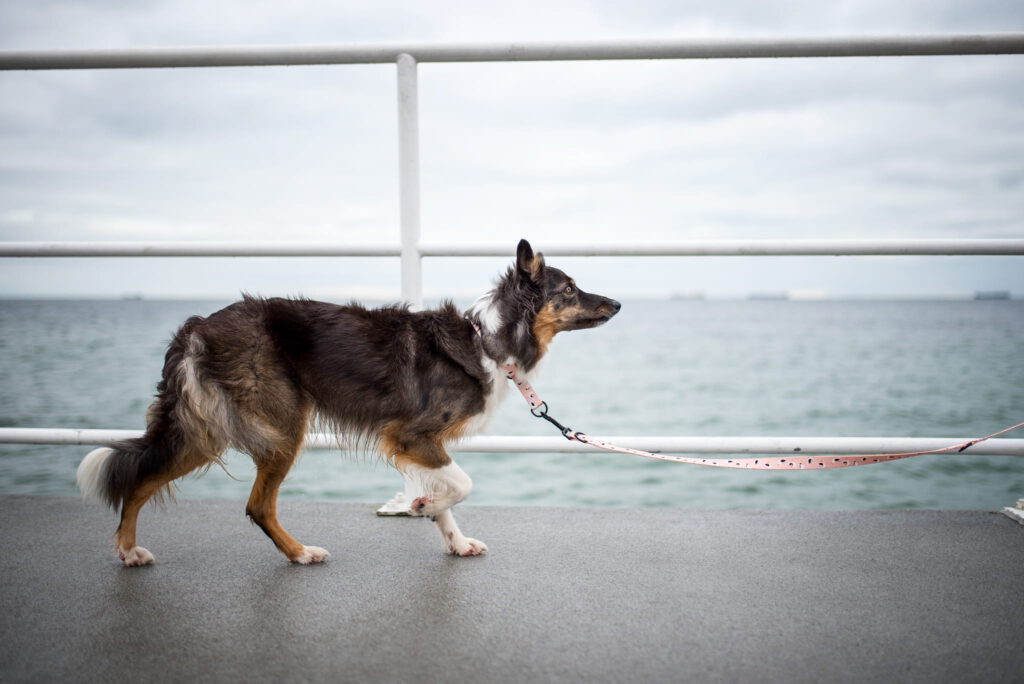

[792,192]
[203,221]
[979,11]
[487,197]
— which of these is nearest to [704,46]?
[979,11]

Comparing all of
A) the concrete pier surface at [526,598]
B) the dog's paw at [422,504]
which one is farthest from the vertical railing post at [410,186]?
the concrete pier surface at [526,598]

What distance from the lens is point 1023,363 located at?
2448 cm

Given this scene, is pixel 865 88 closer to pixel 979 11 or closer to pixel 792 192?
pixel 792 192

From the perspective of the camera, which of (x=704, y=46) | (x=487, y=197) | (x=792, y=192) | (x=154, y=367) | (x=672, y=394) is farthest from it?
(x=792, y=192)

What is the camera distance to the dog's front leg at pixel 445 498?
270 centimetres

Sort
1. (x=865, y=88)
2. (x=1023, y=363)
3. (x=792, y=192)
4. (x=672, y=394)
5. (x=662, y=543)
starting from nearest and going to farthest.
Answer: (x=662, y=543) → (x=672, y=394) → (x=1023, y=363) → (x=865, y=88) → (x=792, y=192)

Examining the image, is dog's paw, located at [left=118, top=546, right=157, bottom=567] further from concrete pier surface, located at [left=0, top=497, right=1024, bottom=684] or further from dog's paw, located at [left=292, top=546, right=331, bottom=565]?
dog's paw, located at [left=292, top=546, right=331, bottom=565]

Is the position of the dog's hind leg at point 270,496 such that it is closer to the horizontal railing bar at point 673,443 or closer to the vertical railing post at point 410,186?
the horizontal railing bar at point 673,443

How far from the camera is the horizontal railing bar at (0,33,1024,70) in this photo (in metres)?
2.96

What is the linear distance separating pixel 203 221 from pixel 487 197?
48.3 ft

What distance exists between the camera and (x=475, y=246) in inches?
125

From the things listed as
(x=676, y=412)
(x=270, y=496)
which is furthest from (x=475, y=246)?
(x=676, y=412)

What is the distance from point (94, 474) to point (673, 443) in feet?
7.49

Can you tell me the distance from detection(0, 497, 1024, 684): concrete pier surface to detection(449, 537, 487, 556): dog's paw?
43 millimetres
